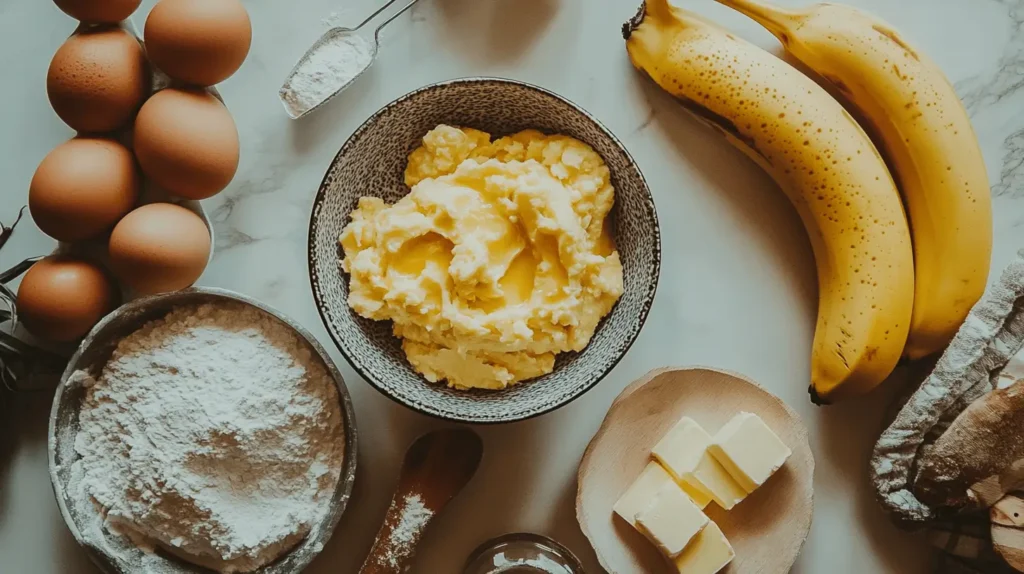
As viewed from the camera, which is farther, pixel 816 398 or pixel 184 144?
pixel 816 398

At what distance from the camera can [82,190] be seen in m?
1.09

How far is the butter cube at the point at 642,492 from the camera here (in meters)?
1.20

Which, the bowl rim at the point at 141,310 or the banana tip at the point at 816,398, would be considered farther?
the banana tip at the point at 816,398

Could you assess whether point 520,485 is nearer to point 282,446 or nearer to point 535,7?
point 282,446

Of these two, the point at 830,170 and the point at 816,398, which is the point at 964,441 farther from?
the point at 830,170

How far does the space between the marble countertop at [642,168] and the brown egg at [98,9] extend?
0.17 m

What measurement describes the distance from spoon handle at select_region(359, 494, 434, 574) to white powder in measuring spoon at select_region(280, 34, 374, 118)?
2.13 feet

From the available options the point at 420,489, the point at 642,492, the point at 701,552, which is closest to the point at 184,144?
the point at 420,489

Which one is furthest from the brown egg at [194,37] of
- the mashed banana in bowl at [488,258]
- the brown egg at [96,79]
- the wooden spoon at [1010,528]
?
the wooden spoon at [1010,528]

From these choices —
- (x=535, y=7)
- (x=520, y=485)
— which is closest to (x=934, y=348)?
(x=520, y=485)

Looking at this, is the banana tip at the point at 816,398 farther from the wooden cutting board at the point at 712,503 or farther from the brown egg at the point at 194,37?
the brown egg at the point at 194,37

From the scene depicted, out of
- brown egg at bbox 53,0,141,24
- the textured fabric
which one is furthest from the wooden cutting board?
brown egg at bbox 53,0,141,24

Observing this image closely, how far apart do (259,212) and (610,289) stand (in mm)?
595

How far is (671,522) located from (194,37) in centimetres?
98
